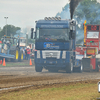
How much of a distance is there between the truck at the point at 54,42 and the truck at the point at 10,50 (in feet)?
42.8

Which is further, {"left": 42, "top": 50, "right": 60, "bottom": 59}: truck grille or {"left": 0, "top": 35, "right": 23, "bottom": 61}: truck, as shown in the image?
{"left": 0, "top": 35, "right": 23, "bottom": 61}: truck

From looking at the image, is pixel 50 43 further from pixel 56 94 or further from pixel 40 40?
pixel 56 94

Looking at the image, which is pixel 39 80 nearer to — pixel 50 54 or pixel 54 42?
pixel 50 54

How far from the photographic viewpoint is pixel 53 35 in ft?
61.5

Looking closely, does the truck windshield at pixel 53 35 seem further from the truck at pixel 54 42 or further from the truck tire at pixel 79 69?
the truck tire at pixel 79 69

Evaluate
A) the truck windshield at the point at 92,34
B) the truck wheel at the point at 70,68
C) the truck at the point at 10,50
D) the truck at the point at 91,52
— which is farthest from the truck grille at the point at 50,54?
the truck at the point at 10,50

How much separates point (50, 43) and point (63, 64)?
1667 mm

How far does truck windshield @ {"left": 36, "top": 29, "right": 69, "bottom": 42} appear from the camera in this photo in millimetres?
18641

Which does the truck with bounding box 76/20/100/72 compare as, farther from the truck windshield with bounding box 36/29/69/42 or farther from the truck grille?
the truck windshield with bounding box 36/29/69/42

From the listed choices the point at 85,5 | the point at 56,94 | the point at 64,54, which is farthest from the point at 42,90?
the point at 85,5


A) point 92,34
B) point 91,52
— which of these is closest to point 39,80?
point 91,52

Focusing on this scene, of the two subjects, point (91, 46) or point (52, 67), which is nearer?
point (52, 67)

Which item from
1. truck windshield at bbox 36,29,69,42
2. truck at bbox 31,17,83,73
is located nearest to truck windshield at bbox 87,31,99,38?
truck at bbox 31,17,83,73

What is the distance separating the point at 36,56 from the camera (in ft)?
63.2
